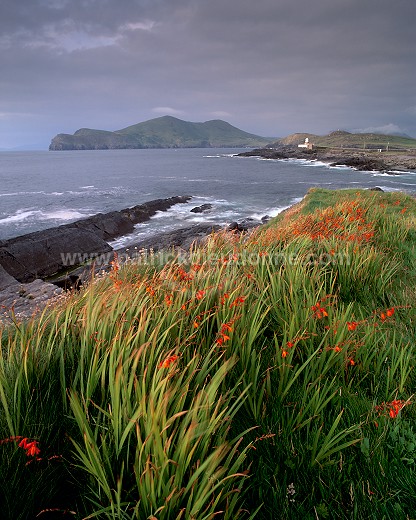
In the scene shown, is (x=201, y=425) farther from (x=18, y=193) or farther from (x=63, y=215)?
(x=18, y=193)

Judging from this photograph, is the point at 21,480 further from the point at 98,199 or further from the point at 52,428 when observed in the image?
the point at 98,199

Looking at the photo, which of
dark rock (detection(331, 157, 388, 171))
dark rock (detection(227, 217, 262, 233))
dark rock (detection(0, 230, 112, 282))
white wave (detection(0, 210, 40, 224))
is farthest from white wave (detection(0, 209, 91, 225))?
dark rock (detection(331, 157, 388, 171))

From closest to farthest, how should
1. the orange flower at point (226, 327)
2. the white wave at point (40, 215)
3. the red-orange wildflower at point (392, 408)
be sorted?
1. the red-orange wildflower at point (392, 408)
2. the orange flower at point (226, 327)
3. the white wave at point (40, 215)

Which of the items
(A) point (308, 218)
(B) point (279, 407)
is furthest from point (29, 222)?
(B) point (279, 407)

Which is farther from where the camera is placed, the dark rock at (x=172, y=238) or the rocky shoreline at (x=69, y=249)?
the dark rock at (x=172, y=238)

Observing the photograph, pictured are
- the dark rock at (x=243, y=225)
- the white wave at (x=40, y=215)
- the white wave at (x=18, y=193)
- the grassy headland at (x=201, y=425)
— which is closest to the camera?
the grassy headland at (x=201, y=425)

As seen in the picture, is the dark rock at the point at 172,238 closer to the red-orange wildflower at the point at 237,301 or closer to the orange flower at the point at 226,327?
the red-orange wildflower at the point at 237,301

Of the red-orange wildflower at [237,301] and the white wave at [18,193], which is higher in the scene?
the red-orange wildflower at [237,301]

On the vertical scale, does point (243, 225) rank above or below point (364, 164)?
below

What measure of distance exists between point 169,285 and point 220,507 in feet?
7.61

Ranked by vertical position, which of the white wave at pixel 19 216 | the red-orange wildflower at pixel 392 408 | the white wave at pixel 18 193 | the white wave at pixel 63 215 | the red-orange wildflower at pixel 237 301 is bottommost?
the white wave at pixel 63 215

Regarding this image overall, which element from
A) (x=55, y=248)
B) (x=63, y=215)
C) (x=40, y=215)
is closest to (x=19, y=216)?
(x=40, y=215)

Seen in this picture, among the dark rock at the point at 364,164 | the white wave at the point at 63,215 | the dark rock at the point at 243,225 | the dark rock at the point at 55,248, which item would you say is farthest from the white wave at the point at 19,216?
the dark rock at the point at 364,164

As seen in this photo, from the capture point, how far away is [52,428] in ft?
6.55
